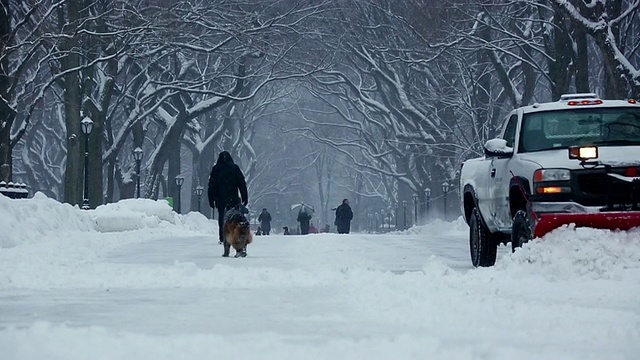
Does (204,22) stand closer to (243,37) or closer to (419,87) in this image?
(243,37)

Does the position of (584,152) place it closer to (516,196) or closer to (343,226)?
(516,196)

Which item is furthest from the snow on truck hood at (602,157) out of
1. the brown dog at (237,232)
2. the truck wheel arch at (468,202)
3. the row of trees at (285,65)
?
the row of trees at (285,65)

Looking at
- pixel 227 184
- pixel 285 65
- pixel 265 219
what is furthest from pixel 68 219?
pixel 265 219

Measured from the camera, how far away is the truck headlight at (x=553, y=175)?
1305 centimetres

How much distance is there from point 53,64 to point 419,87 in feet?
52.3

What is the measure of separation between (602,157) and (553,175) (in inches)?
23.6

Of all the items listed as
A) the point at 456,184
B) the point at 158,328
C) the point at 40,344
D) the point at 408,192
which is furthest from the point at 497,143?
the point at 408,192

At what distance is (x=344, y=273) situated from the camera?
13711 millimetres

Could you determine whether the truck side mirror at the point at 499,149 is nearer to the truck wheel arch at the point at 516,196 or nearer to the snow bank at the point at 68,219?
the truck wheel arch at the point at 516,196

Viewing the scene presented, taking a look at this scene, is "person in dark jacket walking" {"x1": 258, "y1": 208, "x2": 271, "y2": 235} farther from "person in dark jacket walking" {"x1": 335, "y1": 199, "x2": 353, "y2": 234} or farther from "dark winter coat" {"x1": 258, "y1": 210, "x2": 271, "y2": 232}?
"person in dark jacket walking" {"x1": 335, "y1": 199, "x2": 353, "y2": 234}

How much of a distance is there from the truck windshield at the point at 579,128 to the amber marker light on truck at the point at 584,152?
0.72 metres

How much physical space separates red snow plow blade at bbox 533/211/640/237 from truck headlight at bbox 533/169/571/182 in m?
0.55

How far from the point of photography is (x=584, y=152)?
42.9ft

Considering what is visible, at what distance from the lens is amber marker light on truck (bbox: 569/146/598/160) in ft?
42.8
